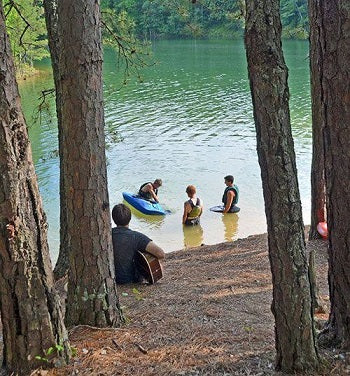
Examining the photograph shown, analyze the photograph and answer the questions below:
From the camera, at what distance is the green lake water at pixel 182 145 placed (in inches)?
496

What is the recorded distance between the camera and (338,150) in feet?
10.9

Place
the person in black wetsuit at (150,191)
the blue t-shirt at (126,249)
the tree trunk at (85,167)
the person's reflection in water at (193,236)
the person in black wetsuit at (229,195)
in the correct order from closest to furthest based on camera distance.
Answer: the tree trunk at (85,167), the blue t-shirt at (126,249), the person's reflection in water at (193,236), the person in black wetsuit at (229,195), the person in black wetsuit at (150,191)

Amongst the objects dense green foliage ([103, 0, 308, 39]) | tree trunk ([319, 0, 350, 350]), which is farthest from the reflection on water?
tree trunk ([319, 0, 350, 350])

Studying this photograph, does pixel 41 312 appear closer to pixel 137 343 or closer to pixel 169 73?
pixel 137 343

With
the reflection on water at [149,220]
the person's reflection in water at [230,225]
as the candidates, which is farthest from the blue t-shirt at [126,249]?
the reflection on water at [149,220]

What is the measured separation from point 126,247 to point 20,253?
230 centimetres

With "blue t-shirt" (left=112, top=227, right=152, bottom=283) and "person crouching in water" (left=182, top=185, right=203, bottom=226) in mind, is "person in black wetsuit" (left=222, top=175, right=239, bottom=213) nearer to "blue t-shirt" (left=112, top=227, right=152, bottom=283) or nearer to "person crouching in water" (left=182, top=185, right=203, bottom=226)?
"person crouching in water" (left=182, top=185, right=203, bottom=226)

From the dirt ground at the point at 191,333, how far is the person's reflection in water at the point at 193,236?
16.9ft

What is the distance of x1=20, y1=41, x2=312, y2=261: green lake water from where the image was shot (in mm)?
12594

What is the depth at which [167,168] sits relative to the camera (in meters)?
16.8

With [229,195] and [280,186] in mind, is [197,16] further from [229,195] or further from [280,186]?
[280,186]

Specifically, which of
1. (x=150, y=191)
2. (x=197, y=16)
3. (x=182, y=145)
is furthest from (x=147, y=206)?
(x=197, y=16)

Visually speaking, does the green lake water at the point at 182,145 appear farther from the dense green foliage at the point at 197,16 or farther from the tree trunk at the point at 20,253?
the tree trunk at the point at 20,253

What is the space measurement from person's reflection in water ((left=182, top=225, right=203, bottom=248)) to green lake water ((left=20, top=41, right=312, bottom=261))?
0.02m
